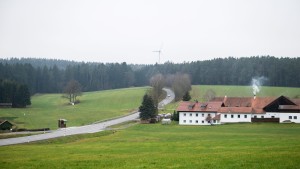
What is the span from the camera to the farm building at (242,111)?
78000 mm

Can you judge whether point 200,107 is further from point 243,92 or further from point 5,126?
point 243,92

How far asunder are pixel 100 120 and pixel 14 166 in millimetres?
69492

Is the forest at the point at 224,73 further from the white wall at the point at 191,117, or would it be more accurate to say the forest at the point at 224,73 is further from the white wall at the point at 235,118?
the white wall at the point at 191,117

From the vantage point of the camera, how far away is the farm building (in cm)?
7800

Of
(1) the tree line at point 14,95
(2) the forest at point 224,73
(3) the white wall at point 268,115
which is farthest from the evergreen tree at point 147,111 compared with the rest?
(2) the forest at point 224,73

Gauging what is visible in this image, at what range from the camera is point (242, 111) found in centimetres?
7919

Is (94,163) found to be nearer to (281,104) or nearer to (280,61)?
(281,104)

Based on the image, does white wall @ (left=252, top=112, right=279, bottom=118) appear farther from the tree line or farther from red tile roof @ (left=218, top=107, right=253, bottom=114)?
the tree line

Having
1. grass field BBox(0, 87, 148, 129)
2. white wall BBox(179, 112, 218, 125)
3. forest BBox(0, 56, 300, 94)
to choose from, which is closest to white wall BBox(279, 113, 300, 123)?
white wall BBox(179, 112, 218, 125)

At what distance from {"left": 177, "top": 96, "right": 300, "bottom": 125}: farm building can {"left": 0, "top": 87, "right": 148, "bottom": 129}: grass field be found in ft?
82.8

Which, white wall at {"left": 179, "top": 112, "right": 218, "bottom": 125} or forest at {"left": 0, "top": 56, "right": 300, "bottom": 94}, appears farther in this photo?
forest at {"left": 0, "top": 56, "right": 300, "bottom": 94}

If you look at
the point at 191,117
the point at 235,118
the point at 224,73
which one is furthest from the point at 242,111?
the point at 224,73

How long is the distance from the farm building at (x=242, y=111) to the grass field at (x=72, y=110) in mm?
25242

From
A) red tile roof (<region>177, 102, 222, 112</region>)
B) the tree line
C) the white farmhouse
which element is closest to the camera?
the white farmhouse
